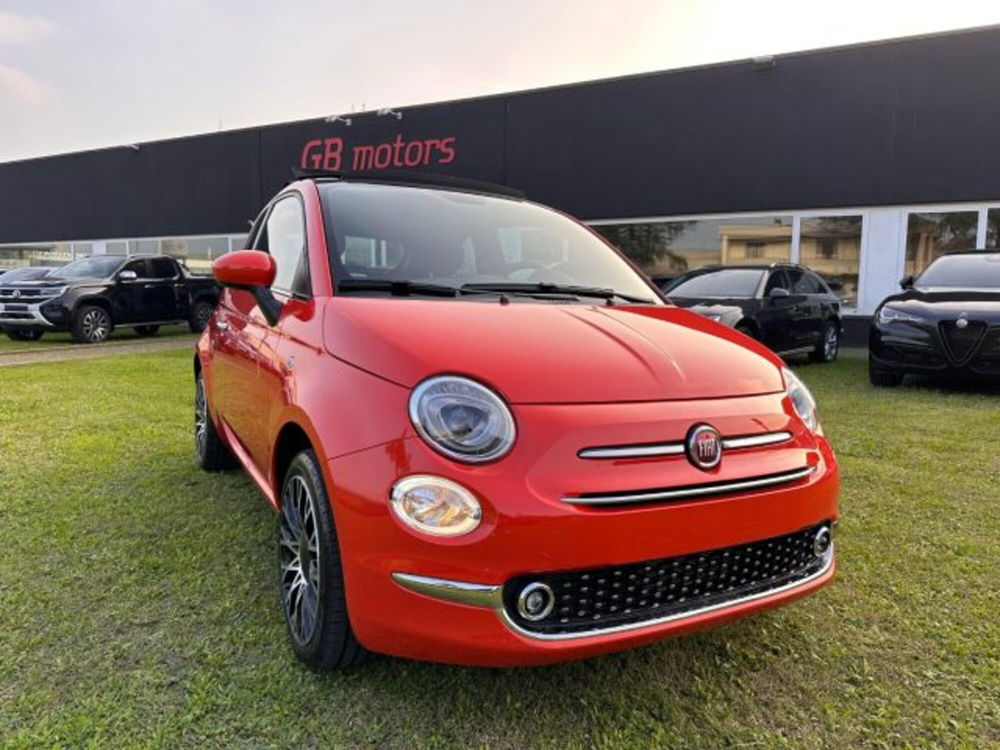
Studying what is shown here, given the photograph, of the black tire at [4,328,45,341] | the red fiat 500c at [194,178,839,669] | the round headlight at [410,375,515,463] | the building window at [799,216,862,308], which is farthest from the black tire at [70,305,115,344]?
the round headlight at [410,375,515,463]

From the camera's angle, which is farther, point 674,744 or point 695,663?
point 695,663

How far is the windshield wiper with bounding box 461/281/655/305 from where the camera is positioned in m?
2.62

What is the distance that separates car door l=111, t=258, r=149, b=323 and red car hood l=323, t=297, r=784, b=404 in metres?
12.3

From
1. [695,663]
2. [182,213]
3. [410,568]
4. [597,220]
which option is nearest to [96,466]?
[410,568]

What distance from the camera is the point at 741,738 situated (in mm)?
1891

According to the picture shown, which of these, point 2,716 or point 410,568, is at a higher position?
point 410,568

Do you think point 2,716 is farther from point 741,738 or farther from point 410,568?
point 741,738

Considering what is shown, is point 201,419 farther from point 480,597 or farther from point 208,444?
point 480,597

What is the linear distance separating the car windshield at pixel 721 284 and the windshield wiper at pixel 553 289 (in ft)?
19.1

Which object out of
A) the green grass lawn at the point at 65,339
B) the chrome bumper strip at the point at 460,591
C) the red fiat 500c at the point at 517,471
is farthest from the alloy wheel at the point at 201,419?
the green grass lawn at the point at 65,339

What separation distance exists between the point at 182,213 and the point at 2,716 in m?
20.2

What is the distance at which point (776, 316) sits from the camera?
845cm

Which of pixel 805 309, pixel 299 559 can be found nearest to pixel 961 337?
pixel 805 309

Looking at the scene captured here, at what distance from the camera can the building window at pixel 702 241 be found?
40.5 feet
